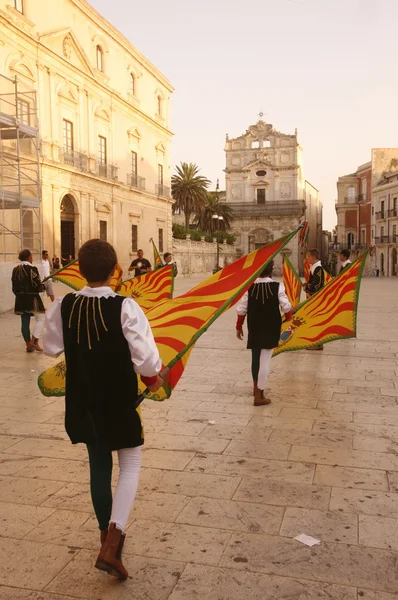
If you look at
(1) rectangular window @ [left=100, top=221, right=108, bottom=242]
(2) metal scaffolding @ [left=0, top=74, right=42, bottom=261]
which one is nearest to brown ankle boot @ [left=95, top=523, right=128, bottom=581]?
(2) metal scaffolding @ [left=0, top=74, right=42, bottom=261]

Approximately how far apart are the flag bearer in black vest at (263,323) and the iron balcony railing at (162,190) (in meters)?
31.7

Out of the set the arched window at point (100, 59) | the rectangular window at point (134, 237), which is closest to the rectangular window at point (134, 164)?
the rectangular window at point (134, 237)

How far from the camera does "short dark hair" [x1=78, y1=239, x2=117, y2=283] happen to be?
2990 millimetres

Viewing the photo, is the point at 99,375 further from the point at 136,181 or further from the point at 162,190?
the point at 162,190

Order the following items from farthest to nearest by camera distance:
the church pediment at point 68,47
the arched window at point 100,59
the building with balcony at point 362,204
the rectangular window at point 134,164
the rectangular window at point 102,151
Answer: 1. the building with balcony at point 362,204
2. the rectangular window at point 134,164
3. the rectangular window at point 102,151
4. the arched window at point 100,59
5. the church pediment at point 68,47

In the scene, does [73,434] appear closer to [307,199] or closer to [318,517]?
[318,517]

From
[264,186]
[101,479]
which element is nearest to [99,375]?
[101,479]

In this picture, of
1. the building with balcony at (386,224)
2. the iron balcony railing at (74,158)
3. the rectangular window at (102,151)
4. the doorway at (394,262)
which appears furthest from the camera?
the doorway at (394,262)

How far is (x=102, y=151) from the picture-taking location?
3050 centimetres

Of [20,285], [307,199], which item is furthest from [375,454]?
[307,199]

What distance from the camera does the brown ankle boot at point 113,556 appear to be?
9.68 feet

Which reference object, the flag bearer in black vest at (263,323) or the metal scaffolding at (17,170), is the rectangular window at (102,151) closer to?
the metal scaffolding at (17,170)

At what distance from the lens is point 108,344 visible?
2943 millimetres

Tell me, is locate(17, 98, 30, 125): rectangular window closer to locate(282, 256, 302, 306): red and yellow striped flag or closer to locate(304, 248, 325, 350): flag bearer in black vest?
locate(282, 256, 302, 306): red and yellow striped flag
